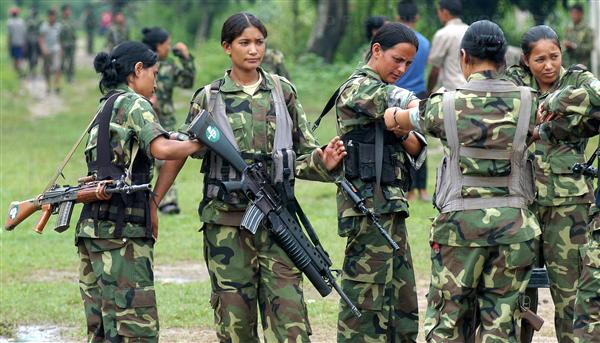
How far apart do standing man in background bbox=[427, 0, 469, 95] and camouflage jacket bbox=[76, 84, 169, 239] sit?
6.34 m

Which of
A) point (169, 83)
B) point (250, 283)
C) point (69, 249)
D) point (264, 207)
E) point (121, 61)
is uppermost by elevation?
point (121, 61)

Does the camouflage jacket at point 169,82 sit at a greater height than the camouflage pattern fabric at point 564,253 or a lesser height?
greater

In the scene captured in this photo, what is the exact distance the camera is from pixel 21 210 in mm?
6883

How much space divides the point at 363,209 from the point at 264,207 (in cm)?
66

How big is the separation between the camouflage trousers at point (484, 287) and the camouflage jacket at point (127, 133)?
1597mm

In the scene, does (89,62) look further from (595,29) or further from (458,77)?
(458,77)

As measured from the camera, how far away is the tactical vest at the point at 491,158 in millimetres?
6004

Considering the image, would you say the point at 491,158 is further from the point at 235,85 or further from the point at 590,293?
the point at 235,85

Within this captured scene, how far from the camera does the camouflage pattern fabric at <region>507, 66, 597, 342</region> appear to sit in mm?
7051

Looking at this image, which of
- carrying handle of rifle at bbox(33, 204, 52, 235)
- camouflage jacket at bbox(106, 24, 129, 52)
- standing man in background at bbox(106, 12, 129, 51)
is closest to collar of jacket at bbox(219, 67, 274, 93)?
carrying handle of rifle at bbox(33, 204, 52, 235)

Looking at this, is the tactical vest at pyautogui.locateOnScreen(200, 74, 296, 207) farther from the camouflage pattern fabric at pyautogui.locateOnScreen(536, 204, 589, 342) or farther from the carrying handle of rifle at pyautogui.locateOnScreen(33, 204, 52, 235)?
the camouflage pattern fabric at pyautogui.locateOnScreen(536, 204, 589, 342)

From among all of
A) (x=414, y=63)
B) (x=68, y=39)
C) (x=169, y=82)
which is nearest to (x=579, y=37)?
(x=414, y=63)

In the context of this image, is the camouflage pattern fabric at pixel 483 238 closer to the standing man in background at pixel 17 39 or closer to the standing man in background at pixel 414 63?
the standing man in background at pixel 414 63

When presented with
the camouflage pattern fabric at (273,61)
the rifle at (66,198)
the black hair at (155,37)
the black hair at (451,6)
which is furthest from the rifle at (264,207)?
the camouflage pattern fabric at (273,61)
